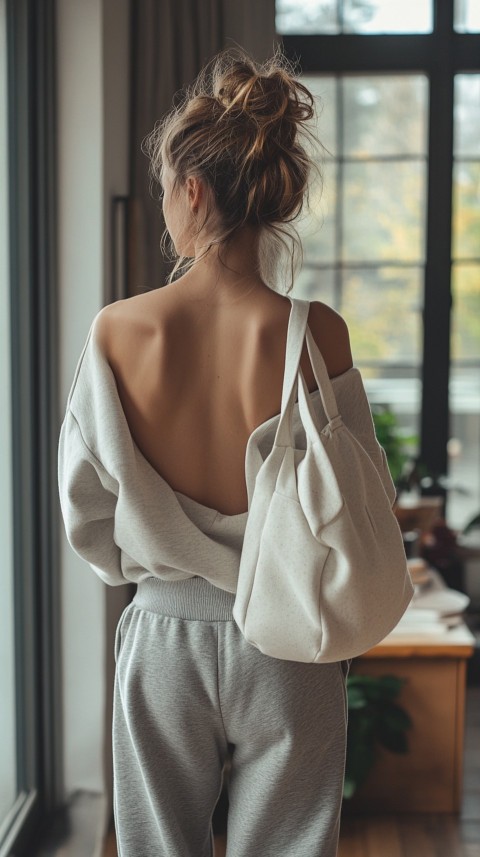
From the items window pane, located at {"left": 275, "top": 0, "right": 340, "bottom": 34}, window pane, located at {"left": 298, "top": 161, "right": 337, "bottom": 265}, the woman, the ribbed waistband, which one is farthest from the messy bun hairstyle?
window pane, located at {"left": 275, "top": 0, "right": 340, "bottom": 34}

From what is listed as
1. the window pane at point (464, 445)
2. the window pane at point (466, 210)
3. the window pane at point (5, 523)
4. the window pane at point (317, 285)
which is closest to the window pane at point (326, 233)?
the window pane at point (317, 285)

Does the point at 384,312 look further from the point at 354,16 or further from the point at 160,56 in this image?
the point at 160,56

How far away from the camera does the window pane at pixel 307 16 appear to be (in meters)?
3.36

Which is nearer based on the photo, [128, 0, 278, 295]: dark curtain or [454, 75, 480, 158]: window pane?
[128, 0, 278, 295]: dark curtain

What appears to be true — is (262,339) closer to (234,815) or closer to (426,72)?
(234,815)

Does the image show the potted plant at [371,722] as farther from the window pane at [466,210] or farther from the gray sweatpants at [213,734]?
the window pane at [466,210]

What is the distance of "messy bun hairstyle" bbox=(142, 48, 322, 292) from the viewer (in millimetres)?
1157

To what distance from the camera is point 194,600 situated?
1230 mm

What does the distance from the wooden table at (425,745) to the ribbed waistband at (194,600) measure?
4.47 ft

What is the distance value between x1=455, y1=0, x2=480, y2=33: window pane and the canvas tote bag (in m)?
2.63

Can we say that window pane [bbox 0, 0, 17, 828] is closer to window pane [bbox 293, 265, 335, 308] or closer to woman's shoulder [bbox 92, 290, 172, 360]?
woman's shoulder [bbox 92, 290, 172, 360]

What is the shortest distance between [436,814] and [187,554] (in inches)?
65.6

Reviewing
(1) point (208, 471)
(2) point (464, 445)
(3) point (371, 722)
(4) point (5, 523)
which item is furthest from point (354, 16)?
Answer: (1) point (208, 471)

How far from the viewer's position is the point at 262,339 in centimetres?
116
